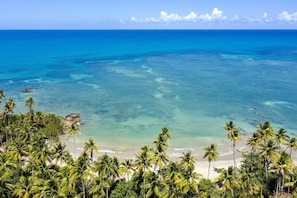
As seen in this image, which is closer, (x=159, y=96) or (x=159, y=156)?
(x=159, y=156)

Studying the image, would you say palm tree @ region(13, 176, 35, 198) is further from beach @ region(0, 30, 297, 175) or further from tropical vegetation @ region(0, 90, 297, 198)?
beach @ region(0, 30, 297, 175)

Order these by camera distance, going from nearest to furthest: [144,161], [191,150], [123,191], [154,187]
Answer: [154,187], [144,161], [123,191], [191,150]

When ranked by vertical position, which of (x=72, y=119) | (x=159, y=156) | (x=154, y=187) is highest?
(x=72, y=119)

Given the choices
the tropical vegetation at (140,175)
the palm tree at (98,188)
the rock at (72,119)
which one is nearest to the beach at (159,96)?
the rock at (72,119)

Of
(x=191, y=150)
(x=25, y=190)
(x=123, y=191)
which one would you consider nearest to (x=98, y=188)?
(x=123, y=191)

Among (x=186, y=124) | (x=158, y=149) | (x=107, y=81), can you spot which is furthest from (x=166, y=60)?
(x=158, y=149)

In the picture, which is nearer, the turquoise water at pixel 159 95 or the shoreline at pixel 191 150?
the shoreline at pixel 191 150

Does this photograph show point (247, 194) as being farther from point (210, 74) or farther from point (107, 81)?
point (210, 74)

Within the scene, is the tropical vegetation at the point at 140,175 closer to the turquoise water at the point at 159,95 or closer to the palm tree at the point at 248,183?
the palm tree at the point at 248,183

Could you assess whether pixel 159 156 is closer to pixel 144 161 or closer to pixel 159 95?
pixel 144 161

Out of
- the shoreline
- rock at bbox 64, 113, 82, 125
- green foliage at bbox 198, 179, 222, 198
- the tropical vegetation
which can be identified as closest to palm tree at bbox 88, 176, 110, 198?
the tropical vegetation

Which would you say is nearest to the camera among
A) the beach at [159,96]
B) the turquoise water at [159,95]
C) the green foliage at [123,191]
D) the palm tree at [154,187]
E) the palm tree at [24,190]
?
the palm tree at [24,190]
